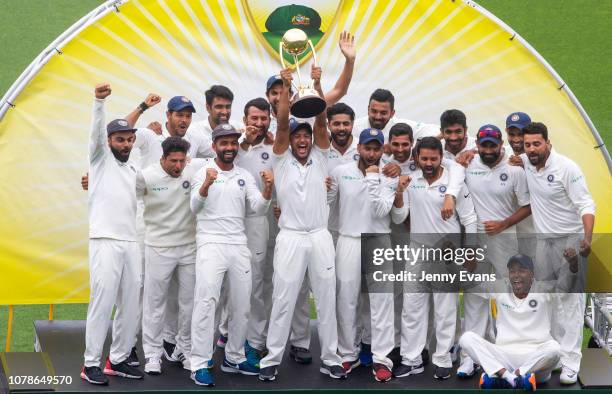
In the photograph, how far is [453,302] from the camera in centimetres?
966

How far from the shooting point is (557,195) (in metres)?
9.61

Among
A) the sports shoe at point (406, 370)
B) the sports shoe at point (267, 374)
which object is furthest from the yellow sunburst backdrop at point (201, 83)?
the sports shoe at point (267, 374)

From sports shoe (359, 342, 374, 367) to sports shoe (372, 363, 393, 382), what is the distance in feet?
0.88

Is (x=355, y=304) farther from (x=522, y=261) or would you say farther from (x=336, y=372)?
(x=522, y=261)

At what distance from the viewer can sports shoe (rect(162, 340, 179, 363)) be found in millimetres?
9852

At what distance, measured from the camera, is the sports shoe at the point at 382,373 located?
9.53m

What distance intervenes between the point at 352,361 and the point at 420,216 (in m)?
1.21

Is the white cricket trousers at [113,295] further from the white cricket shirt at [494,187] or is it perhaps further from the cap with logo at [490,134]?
the cap with logo at [490,134]

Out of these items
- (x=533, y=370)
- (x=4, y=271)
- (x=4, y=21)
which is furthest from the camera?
(x=4, y=21)

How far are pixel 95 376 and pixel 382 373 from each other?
208 cm

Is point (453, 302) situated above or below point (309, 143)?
below

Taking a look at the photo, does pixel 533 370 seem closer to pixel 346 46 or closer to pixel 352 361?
pixel 352 361

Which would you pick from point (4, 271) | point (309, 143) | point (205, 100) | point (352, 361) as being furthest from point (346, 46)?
point (4, 271)

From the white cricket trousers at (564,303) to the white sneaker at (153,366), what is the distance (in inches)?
114
